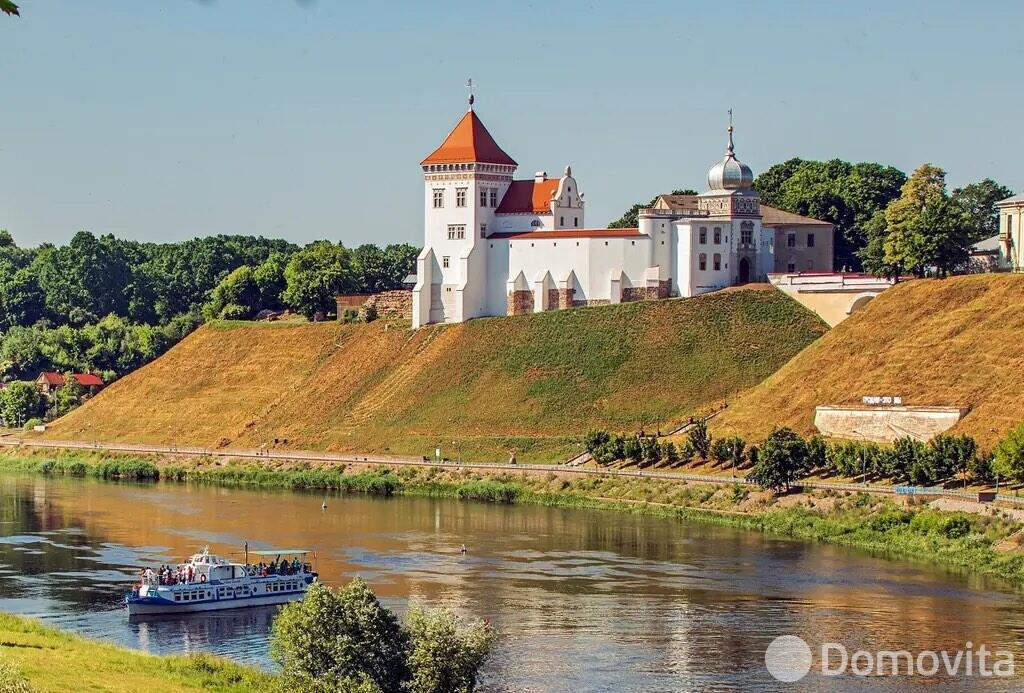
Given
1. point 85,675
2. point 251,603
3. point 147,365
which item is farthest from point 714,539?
point 147,365

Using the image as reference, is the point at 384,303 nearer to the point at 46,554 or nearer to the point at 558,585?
the point at 46,554

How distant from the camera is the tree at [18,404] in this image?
138375 millimetres

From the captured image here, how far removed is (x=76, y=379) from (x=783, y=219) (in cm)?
5822

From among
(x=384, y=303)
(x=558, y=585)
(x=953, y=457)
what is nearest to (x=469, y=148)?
(x=384, y=303)

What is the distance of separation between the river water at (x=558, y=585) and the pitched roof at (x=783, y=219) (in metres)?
38.0

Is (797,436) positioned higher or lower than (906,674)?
higher

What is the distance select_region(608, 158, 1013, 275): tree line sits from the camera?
111 meters

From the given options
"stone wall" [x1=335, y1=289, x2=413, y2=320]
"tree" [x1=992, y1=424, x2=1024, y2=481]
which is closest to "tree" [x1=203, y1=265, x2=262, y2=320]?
"stone wall" [x1=335, y1=289, x2=413, y2=320]

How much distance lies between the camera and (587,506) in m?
91.7

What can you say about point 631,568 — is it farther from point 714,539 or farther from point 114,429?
point 114,429

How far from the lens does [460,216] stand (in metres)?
124

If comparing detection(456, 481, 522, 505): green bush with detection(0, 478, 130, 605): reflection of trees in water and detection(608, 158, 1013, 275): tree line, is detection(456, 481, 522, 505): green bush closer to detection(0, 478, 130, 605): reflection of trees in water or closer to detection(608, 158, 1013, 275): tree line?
detection(0, 478, 130, 605): reflection of trees in water

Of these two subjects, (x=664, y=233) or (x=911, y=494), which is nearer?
(x=911, y=494)

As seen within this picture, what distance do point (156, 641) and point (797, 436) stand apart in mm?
41053
